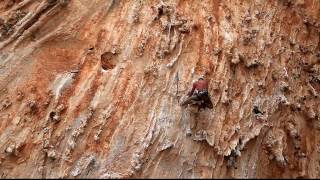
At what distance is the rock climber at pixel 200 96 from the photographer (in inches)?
492

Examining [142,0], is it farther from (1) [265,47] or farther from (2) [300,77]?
(2) [300,77]

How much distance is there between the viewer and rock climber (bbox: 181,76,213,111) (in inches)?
492

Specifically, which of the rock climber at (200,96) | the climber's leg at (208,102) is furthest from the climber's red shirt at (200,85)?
the climber's leg at (208,102)

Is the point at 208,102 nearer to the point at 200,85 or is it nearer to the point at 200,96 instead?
the point at 200,96

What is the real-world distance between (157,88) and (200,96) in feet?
4.50

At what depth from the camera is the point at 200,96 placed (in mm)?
12523

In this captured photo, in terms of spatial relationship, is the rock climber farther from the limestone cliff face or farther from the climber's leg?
the limestone cliff face

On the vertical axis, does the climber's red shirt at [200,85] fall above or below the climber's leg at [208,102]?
above

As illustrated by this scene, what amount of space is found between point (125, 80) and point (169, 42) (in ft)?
5.64

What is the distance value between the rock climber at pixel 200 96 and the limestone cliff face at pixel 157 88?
273mm

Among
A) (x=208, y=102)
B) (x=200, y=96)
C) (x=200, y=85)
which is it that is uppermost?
(x=200, y=85)

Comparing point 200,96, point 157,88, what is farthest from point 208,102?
point 157,88

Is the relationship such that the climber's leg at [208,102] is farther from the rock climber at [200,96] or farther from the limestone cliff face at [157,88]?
the limestone cliff face at [157,88]

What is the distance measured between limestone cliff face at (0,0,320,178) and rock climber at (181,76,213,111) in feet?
0.90
